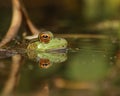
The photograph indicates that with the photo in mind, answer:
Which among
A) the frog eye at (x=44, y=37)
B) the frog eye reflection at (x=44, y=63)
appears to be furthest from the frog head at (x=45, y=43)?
the frog eye reflection at (x=44, y=63)

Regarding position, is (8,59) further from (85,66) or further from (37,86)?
(37,86)

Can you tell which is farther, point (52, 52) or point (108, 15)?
point (108, 15)

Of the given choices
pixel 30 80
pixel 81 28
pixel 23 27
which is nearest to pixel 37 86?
pixel 30 80

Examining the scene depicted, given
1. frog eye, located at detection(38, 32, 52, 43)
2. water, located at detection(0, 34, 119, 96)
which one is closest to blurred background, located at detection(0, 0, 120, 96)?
water, located at detection(0, 34, 119, 96)

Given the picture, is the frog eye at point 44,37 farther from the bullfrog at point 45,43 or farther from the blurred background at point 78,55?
the blurred background at point 78,55

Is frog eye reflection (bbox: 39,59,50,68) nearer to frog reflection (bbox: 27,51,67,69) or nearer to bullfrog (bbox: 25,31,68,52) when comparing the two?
frog reflection (bbox: 27,51,67,69)

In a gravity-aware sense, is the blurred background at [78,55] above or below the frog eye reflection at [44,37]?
below

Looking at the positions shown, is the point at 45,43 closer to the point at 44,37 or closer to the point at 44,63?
the point at 44,37
